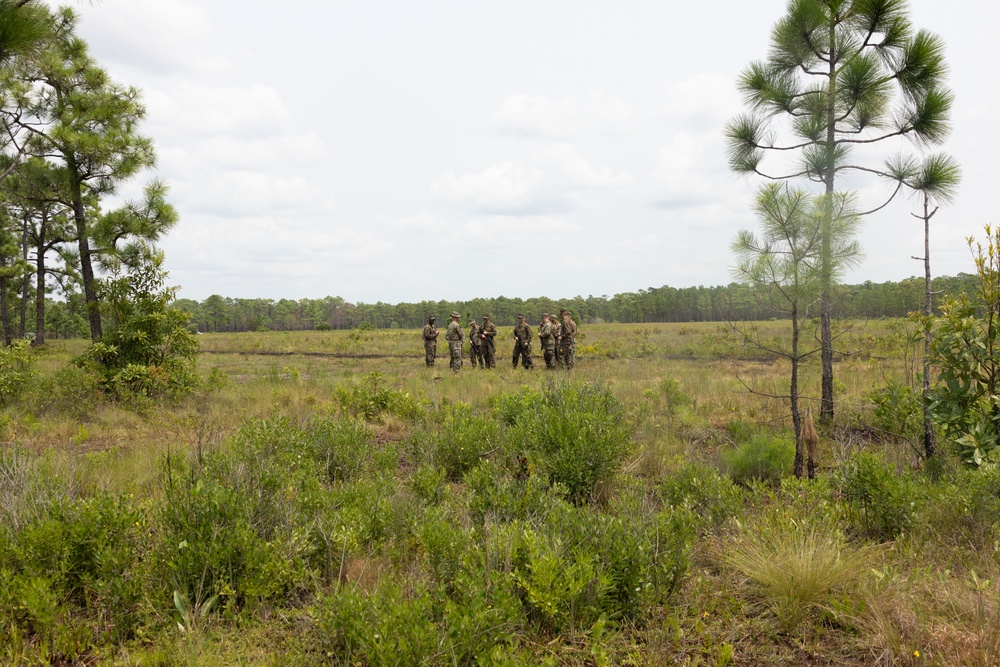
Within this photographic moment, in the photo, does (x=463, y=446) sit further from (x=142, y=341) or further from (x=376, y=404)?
(x=142, y=341)

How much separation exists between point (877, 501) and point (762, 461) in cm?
218

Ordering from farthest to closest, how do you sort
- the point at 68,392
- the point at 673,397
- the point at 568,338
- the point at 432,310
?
the point at 432,310 → the point at 568,338 → the point at 673,397 → the point at 68,392

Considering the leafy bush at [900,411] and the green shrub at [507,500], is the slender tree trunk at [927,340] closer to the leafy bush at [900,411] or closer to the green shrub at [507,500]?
the leafy bush at [900,411]

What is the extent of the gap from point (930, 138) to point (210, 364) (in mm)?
22841

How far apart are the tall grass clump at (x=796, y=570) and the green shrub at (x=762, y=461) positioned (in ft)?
8.91

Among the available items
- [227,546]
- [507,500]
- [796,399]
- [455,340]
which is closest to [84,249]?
[455,340]

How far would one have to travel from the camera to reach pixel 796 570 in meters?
3.11

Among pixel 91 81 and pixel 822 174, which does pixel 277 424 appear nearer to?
pixel 822 174

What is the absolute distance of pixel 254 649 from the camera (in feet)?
9.27

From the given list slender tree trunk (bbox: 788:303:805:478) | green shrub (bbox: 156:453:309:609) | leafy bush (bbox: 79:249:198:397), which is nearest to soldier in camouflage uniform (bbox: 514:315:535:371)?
leafy bush (bbox: 79:249:198:397)

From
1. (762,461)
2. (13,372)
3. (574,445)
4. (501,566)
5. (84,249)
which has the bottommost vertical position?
(762,461)

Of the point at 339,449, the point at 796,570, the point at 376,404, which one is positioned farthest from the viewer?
the point at 376,404

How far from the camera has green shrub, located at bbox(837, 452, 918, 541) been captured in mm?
4043

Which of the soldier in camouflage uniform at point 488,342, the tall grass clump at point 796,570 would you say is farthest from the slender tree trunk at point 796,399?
the soldier in camouflage uniform at point 488,342
